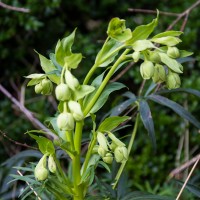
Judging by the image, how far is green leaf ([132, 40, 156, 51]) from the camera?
0.99 meters

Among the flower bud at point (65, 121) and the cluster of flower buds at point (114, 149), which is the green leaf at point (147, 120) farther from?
the flower bud at point (65, 121)

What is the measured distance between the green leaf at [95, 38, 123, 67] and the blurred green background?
3.01 feet

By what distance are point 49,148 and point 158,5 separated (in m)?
1.51

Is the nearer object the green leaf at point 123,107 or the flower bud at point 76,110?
the flower bud at point 76,110

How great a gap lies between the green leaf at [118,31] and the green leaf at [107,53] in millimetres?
29

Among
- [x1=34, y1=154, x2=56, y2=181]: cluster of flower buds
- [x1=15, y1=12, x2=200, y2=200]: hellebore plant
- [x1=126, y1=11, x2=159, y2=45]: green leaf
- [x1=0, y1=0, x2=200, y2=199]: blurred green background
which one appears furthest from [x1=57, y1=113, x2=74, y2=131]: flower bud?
[x1=0, y1=0, x2=200, y2=199]: blurred green background

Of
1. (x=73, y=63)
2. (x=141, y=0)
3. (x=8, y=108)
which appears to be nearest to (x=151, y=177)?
(x=8, y=108)

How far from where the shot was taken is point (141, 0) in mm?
2420

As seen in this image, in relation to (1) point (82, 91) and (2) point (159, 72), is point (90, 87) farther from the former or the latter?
(2) point (159, 72)

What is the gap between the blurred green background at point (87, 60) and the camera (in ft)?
6.87

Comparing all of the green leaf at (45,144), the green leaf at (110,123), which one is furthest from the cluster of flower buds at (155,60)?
the green leaf at (45,144)

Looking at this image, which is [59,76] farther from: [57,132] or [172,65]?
[172,65]

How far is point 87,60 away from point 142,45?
1.23 metres

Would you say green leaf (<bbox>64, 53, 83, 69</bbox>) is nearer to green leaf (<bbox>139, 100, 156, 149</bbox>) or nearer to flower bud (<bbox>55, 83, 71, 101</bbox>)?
flower bud (<bbox>55, 83, 71, 101</bbox>)
